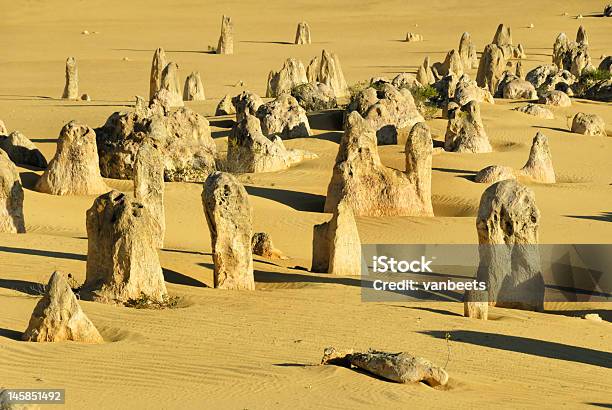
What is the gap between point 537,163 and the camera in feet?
81.8

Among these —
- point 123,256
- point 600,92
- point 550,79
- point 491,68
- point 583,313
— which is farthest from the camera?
point 491,68

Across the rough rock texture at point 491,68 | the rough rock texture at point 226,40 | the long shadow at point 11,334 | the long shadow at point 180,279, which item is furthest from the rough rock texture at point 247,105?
the rough rock texture at point 226,40

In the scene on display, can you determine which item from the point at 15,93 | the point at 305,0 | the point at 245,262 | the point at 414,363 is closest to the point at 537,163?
the point at 245,262

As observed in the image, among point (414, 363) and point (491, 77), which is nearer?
point (414, 363)

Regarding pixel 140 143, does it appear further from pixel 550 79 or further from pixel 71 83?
pixel 550 79

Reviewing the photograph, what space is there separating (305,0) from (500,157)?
4649 cm

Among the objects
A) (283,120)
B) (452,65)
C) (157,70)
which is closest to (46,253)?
(283,120)

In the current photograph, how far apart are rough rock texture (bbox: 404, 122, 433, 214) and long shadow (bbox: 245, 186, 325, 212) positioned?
1651 millimetres

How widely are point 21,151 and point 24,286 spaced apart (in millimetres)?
10051

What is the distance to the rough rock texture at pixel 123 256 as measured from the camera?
14250 mm

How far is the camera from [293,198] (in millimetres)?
23000

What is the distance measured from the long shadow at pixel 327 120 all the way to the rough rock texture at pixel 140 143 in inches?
199

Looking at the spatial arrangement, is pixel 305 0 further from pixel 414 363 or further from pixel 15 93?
pixel 414 363

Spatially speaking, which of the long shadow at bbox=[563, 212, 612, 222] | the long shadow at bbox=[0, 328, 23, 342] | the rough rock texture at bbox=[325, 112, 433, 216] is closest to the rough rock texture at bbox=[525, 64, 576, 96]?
the long shadow at bbox=[563, 212, 612, 222]
